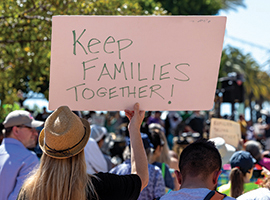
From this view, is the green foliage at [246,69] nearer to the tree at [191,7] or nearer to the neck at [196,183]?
the tree at [191,7]

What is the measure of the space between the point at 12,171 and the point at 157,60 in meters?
1.43

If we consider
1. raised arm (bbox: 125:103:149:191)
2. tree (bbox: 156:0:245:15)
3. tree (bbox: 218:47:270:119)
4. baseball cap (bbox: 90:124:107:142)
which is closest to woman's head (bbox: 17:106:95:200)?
raised arm (bbox: 125:103:149:191)

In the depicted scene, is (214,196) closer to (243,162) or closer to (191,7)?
(243,162)

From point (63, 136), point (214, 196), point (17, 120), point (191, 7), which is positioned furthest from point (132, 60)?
point (191, 7)

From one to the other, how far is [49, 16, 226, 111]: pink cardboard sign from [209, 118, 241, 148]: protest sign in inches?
108

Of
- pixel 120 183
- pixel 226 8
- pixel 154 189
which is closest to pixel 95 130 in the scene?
pixel 154 189

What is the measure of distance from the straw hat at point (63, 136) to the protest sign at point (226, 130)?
139 inches

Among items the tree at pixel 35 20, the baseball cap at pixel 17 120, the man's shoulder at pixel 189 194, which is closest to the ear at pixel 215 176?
the man's shoulder at pixel 189 194

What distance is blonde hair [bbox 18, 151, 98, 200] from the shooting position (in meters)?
1.81

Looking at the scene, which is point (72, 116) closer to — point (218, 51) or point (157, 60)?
point (157, 60)

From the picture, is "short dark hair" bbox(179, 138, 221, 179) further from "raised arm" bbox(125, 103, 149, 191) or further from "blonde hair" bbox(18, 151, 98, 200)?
"blonde hair" bbox(18, 151, 98, 200)

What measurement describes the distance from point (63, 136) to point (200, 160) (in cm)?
73

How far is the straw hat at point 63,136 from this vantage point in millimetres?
1827

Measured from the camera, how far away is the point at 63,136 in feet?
5.98
